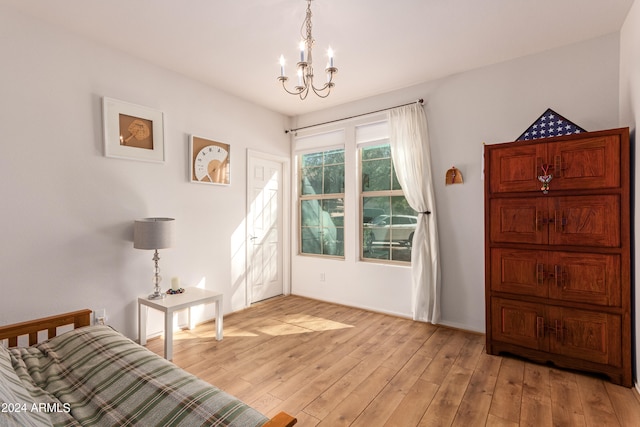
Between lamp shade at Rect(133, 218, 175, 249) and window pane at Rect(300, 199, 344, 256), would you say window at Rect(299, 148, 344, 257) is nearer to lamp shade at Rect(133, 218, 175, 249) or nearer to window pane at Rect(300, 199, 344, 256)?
window pane at Rect(300, 199, 344, 256)

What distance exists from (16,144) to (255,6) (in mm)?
2034

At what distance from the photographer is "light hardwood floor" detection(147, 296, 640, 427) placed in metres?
1.91

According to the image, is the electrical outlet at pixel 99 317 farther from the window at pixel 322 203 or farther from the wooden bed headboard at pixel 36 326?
the window at pixel 322 203

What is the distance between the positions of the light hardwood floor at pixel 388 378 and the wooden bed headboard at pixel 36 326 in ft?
2.82

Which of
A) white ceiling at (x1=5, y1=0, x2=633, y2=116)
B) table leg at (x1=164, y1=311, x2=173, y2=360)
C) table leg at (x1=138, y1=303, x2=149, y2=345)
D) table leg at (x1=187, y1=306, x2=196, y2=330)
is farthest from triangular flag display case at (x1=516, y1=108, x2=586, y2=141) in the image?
table leg at (x1=138, y1=303, x2=149, y2=345)

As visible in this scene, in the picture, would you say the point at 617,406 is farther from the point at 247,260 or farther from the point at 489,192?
the point at 247,260

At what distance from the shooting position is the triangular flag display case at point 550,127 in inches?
99.3

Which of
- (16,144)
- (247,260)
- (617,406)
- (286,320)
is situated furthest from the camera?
(247,260)

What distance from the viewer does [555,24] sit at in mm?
2469

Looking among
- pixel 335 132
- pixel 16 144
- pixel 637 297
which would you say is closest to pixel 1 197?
pixel 16 144

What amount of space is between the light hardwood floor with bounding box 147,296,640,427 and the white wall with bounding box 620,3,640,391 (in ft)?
1.95

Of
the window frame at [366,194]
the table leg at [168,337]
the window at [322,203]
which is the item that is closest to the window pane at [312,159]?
the window at [322,203]

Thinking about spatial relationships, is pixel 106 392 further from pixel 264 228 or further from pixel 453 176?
pixel 453 176

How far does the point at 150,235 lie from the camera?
2732 mm
